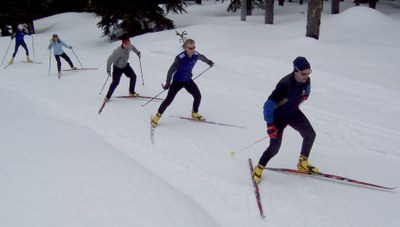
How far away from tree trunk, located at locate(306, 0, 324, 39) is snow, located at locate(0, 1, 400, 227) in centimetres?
86

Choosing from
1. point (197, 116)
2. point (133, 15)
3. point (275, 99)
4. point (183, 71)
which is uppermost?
point (133, 15)

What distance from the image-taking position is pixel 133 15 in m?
17.8

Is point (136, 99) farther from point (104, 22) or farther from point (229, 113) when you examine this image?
point (104, 22)

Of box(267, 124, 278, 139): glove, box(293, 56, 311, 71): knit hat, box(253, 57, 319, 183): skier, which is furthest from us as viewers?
box(267, 124, 278, 139): glove

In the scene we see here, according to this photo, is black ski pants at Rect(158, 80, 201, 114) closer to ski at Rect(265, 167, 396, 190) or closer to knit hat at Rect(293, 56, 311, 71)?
ski at Rect(265, 167, 396, 190)

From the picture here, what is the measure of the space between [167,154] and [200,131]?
4.28 feet

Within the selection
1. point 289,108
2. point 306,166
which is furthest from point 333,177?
point 289,108

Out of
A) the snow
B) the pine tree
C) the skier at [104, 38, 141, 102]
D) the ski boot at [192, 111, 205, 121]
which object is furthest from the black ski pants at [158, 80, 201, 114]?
the pine tree

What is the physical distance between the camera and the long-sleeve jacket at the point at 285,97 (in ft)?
14.6

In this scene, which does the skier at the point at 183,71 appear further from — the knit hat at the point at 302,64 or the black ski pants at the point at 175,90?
the knit hat at the point at 302,64

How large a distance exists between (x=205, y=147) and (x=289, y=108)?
6.79 feet

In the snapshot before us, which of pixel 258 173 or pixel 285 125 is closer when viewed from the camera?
pixel 285 125

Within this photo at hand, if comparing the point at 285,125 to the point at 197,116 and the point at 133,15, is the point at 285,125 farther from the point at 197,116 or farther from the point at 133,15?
the point at 133,15

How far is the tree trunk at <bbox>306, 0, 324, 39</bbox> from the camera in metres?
13.2
